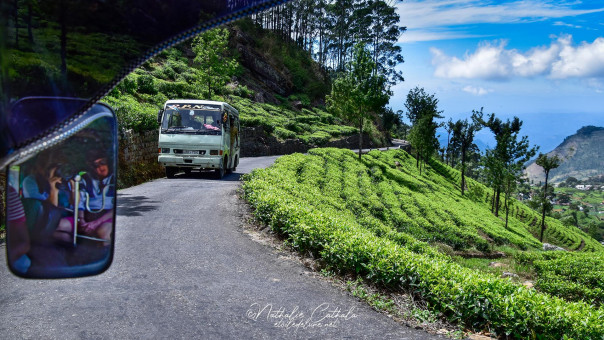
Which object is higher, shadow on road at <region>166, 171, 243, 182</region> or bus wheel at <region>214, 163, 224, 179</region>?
bus wheel at <region>214, 163, 224, 179</region>

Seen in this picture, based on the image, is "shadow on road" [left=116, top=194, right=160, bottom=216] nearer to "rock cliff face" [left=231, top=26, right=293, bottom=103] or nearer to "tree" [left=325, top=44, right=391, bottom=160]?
"tree" [left=325, top=44, right=391, bottom=160]

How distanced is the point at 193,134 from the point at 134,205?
500 centimetres

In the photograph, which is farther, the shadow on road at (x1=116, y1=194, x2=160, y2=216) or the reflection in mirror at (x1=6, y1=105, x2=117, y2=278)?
the shadow on road at (x1=116, y1=194, x2=160, y2=216)

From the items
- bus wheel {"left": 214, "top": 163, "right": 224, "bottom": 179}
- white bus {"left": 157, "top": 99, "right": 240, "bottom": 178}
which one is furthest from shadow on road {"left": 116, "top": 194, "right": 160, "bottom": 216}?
bus wheel {"left": 214, "top": 163, "right": 224, "bottom": 179}

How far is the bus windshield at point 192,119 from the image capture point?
14.0 m

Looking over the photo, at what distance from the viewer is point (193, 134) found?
14.6 m

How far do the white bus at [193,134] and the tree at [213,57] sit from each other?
1163cm

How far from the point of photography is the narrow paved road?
428 cm

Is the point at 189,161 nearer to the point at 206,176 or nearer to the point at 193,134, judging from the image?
the point at 193,134

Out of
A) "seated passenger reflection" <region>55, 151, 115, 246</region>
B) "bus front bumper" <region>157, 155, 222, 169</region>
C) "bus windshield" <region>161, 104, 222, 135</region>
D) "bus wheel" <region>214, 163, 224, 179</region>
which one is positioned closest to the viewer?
"seated passenger reflection" <region>55, 151, 115, 246</region>

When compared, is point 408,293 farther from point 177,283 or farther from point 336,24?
point 336,24

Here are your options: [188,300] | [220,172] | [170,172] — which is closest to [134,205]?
[188,300]

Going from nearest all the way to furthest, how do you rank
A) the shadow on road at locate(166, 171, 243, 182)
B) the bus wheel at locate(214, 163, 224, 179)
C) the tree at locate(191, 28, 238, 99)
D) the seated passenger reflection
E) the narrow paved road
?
the seated passenger reflection < the narrow paved road < the bus wheel at locate(214, 163, 224, 179) < the shadow on road at locate(166, 171, 243, 182) < the tree at locate(191, 28, 238, 99)

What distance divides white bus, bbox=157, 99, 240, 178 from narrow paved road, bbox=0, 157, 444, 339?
22.7ft
